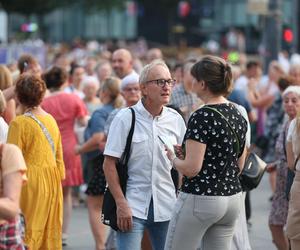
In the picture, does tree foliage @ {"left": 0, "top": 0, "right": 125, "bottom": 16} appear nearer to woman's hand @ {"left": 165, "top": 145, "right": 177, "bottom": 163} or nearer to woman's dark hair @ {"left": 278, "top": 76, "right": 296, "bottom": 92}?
woman's dark hair @ {"left": 278, "top": 76, "right": 296, "bottom": 92}

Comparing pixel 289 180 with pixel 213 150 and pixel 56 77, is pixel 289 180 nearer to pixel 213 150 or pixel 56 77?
pixel 213 150

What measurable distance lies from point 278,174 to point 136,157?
9.57ft

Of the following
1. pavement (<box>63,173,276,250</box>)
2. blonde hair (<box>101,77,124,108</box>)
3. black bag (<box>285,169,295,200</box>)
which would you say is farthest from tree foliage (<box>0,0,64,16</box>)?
black bag (<box>285,169,295,200</box>)

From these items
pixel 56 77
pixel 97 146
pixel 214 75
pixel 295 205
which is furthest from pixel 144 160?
pixel 56 77

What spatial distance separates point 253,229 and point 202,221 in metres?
5.52

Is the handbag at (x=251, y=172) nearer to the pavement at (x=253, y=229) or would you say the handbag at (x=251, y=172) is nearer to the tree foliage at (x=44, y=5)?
the pavement at (x=253, y=229)

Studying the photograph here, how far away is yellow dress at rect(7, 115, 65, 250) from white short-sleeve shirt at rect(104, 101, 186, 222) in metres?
0.97

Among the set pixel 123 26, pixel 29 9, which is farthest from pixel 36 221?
pixel 123 26

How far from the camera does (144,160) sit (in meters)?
7.07

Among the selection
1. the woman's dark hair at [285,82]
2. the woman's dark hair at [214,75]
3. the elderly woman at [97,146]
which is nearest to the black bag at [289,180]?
the elderly woman at [97,146]

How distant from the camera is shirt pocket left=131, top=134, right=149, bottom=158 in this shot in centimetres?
706

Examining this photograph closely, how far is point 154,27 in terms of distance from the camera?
8525cm

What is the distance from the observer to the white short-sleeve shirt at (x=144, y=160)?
7047 millimetres

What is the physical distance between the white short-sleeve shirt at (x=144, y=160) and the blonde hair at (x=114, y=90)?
119 inches
